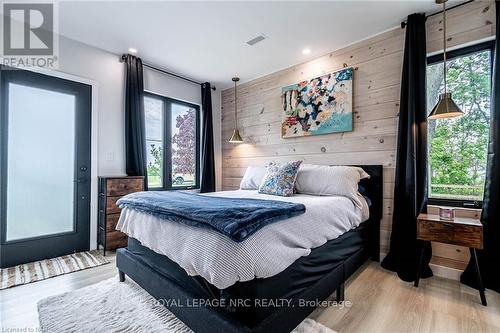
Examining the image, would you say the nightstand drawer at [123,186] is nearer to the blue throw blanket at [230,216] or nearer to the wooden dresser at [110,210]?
the wooden dresser at [110,210]

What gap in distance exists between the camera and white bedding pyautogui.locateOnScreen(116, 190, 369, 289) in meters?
1.05

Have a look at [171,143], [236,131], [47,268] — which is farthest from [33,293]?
[236,131]

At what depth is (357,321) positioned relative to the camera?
153 centimetres

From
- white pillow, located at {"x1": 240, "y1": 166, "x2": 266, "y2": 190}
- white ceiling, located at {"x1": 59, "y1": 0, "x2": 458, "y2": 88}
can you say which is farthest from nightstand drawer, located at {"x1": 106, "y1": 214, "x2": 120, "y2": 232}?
white ceiling, located at {"x1": 59, "y1": 0, "x2": 458, "y2": 88}

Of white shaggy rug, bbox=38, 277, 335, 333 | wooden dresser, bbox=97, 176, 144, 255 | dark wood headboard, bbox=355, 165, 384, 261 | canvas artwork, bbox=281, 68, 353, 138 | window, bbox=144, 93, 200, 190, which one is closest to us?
white shaggy rug, bbox=38, 277, 335, 333

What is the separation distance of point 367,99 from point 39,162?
3.80m

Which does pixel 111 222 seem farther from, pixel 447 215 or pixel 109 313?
pixel 447 215

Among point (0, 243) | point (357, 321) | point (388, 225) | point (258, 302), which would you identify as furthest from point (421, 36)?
point (0, 243)

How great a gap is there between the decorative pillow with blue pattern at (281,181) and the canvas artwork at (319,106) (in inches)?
31.8

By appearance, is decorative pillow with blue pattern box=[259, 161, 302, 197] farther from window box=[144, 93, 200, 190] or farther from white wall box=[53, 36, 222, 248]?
white wall box=[53, 36, 222, 248]

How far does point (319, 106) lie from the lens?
3.08 m

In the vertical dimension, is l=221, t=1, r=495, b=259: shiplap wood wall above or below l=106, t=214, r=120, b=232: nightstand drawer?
above

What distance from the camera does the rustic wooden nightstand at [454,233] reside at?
69.1 inches

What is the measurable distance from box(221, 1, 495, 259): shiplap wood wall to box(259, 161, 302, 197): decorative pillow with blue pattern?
747mm
